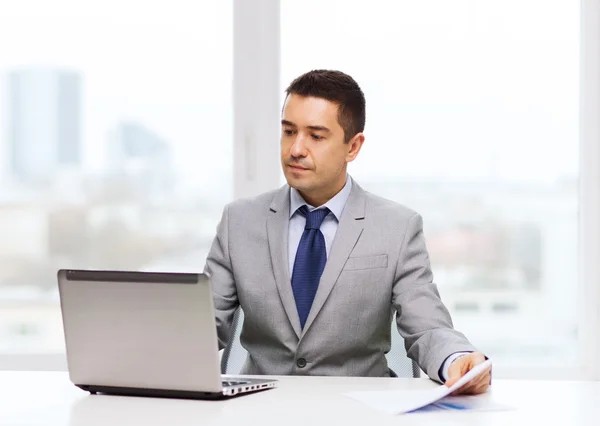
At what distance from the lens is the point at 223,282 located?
2.32 meters

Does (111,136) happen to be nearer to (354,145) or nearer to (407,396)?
(354,145)

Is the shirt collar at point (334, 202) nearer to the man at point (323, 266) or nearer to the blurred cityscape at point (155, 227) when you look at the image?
the man at point (323, 266)

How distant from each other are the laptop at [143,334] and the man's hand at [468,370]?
41 centimetres

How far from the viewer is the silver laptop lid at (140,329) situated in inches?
61.9

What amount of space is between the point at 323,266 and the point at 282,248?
0.12m

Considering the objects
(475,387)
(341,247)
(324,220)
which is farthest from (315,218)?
(475,387)

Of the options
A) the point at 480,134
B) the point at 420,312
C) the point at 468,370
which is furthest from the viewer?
the point at 480,134

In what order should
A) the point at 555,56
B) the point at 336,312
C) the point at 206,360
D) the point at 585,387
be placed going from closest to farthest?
the point at 206,360
the point at 585,387
the point at 336,312
the point at 555,56

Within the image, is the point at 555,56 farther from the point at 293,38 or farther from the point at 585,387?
the point at 585,387

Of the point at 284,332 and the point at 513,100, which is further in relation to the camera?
the point at 513,100

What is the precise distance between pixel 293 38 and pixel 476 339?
1.37 metres

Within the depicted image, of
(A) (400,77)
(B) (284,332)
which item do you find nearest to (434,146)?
(A) (400,77)

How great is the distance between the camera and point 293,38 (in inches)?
135

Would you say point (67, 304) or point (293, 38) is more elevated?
point (293, 38)
